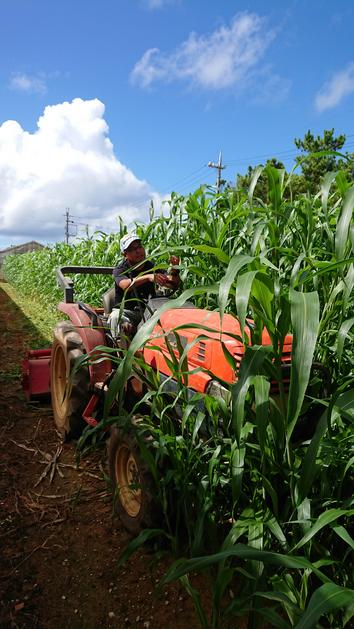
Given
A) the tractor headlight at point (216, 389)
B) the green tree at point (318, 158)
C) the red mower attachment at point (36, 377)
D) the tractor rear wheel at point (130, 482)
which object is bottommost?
the tractor rear wheel at point (130, 482)

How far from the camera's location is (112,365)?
9.37 feet

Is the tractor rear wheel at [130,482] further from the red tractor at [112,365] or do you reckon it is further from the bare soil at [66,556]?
the bare soil at [66,556]

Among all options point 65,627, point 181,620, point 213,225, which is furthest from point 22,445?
point 213,225

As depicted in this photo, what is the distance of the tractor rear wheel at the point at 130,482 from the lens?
181 cm

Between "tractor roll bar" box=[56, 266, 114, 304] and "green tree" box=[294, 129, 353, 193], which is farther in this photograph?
"green tree" box=[294, 129, 353, 193]

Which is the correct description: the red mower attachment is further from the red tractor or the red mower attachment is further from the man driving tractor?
the man driving tractor

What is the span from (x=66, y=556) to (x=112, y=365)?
1208 mm

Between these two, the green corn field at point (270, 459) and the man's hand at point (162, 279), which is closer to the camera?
the green corn field at point (270, 459)

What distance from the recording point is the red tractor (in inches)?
71.5

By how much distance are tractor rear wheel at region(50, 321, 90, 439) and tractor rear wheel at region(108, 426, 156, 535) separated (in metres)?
0.51

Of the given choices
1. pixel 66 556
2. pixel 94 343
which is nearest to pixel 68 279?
pixel 94 343

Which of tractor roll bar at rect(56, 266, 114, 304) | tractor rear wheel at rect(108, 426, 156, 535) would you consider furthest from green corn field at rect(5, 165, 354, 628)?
tractor roll bar at rect(56, 266, 114, 304)

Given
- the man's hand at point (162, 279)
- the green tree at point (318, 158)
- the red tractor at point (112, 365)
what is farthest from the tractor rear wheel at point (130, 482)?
the green tree at point (318, 158)

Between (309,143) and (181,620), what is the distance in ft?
76.5
